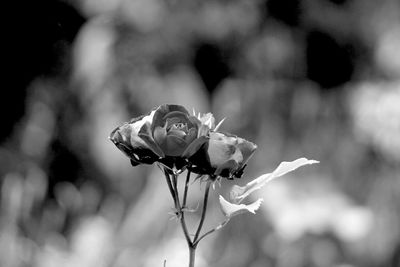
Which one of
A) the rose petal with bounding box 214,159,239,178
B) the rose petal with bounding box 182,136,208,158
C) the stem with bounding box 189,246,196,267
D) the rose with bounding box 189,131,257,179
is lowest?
the stem with bounding box 189,246,196,267

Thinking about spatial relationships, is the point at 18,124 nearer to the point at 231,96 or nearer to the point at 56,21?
the point at 56,21

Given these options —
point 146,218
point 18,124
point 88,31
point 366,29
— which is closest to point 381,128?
point 366,29

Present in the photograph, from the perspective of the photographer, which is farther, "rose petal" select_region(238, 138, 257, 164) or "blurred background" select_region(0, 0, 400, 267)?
"blurred background" select_region(0, 0, 400, 267)

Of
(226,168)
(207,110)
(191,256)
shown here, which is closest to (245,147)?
(226,168)

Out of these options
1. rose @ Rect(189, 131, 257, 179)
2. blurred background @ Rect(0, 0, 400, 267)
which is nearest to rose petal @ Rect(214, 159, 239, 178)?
rose @ Rect(189, 131, 257, 179)

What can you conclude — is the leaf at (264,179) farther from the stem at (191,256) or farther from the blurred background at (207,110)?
the blurred background at (207,110)

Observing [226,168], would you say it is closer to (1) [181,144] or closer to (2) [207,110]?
(1) [181,144]

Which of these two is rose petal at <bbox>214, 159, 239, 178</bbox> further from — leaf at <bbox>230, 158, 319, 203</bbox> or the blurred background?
the blurred background
